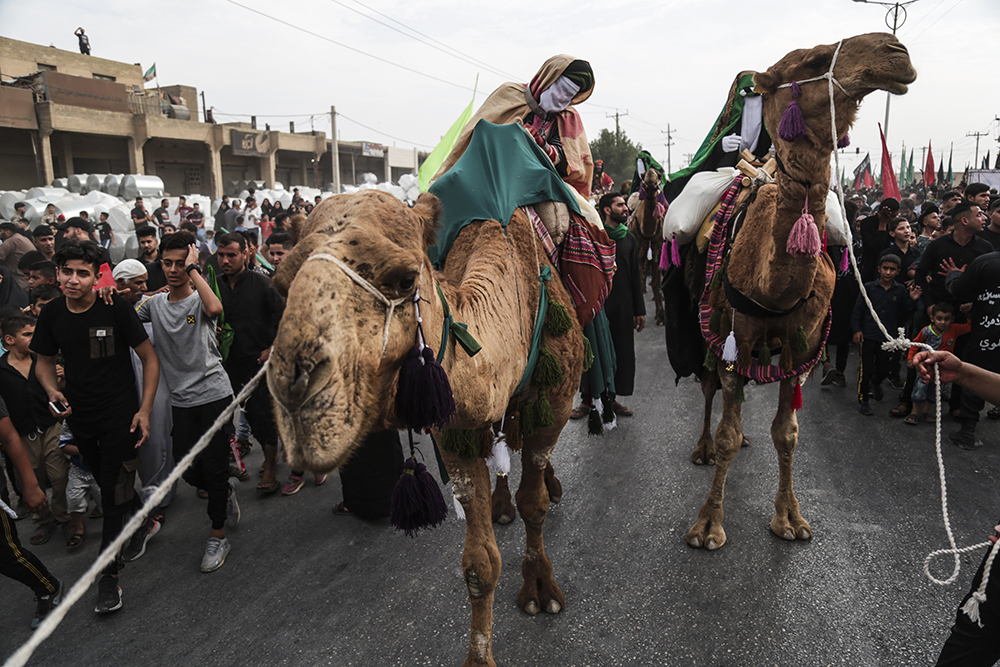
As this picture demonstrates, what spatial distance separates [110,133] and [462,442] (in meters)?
30.6

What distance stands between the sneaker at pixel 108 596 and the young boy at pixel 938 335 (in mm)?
6791

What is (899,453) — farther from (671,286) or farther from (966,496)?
(671,286)

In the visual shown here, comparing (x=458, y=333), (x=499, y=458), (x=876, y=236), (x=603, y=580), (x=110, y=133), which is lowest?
(x=603, y=580)

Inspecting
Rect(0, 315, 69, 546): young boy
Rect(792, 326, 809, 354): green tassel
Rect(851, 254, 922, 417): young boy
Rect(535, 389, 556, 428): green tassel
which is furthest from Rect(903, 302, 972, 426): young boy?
Rect(0, 315, 69, 546): young boy

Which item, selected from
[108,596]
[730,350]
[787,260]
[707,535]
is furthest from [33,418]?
[787,260]

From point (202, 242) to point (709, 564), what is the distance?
Answer: 13.4m

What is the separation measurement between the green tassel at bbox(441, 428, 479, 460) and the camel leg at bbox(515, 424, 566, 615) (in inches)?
30.2

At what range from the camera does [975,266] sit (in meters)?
4.48

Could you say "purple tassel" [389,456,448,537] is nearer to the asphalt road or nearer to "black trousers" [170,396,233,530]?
the asphalt road

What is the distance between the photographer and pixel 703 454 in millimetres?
5219

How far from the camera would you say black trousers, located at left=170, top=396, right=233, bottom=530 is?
13.7 ft

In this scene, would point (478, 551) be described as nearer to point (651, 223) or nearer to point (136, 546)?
point (136, 546)

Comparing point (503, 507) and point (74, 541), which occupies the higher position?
point (503, 507)

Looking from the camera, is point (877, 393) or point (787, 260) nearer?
point (787, 260)
